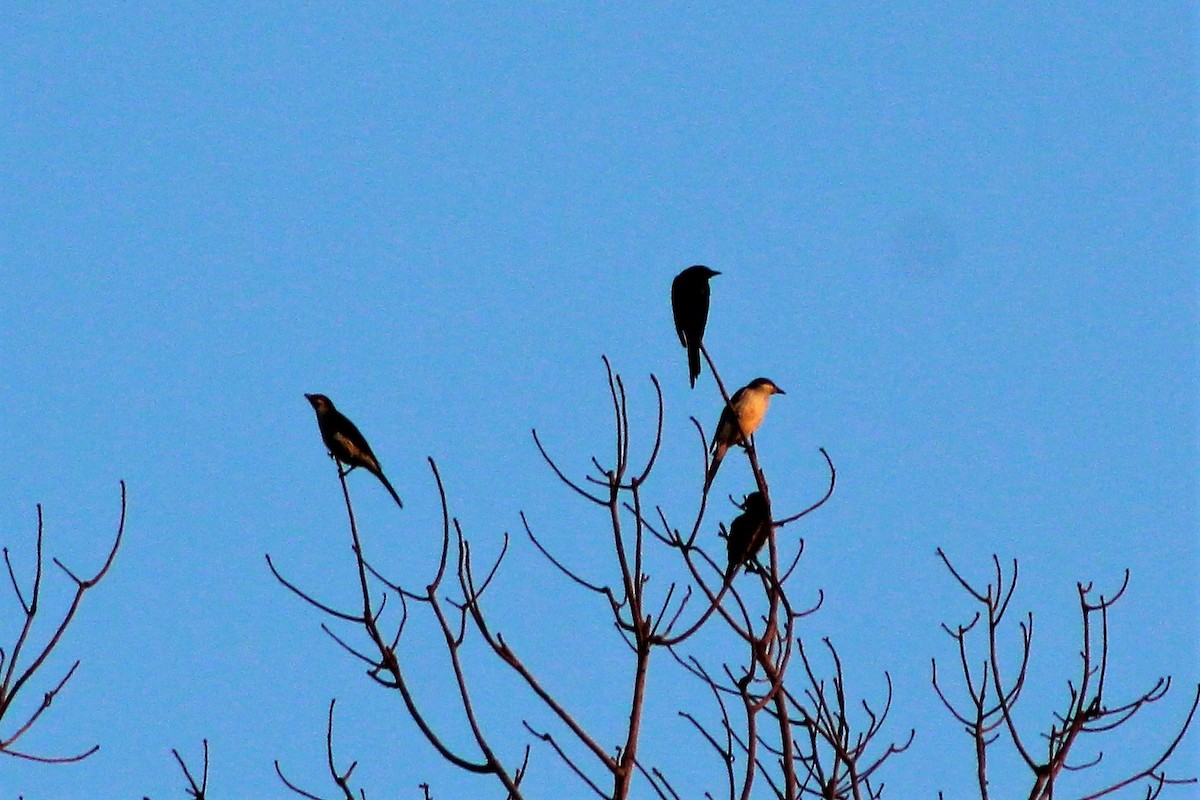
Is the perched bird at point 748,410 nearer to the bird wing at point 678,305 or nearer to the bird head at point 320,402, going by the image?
the bird wing at point 678,305

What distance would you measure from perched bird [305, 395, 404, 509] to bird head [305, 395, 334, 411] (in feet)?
0.37

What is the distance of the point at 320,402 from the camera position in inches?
370

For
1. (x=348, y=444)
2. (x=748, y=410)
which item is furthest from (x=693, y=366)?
(x=348, y=444)

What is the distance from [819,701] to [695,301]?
5.99 m

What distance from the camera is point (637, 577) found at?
4.18 metres

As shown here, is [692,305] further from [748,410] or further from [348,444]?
[348,444]

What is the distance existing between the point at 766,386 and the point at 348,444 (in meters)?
2.76

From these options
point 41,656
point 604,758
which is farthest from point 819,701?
point 41,656

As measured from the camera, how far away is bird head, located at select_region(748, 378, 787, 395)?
10.1 meters

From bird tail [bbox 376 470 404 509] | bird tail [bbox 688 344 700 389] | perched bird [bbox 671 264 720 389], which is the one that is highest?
perched bird [bbox 671 264 720 389]

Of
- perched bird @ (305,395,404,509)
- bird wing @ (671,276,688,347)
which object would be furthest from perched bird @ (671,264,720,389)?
perched bird @ (305,395,404,509)

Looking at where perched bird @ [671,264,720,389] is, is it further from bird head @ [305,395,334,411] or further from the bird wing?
bird head @ [305,395,334,411]

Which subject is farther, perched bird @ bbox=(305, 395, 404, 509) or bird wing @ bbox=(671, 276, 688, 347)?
bird wing @ bbox=(671, 276, 688, 347)

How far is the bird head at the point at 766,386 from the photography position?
10117 mm
